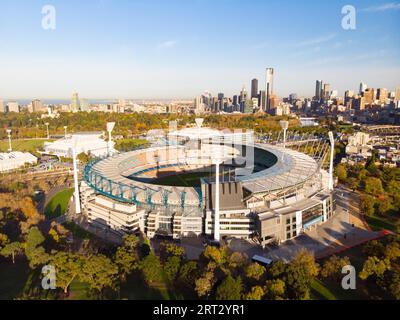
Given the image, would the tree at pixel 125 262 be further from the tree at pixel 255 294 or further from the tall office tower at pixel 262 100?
the tall office tower at pixel 262 100

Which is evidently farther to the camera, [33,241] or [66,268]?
[33,241]

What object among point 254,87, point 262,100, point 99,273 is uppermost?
point 254,87

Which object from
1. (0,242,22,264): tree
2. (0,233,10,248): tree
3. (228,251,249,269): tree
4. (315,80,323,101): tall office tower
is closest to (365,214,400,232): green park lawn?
(228,251,249,269): tree

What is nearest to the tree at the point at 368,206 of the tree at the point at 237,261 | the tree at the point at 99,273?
the tree at the point at 237,261

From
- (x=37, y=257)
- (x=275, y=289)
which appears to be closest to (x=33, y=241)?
(x=37, y=257)

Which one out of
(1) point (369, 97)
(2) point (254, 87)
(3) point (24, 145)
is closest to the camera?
(3) point (24, 145)

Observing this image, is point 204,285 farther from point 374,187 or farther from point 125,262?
point 374,187

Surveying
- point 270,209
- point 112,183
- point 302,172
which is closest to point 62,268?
point 112,183
